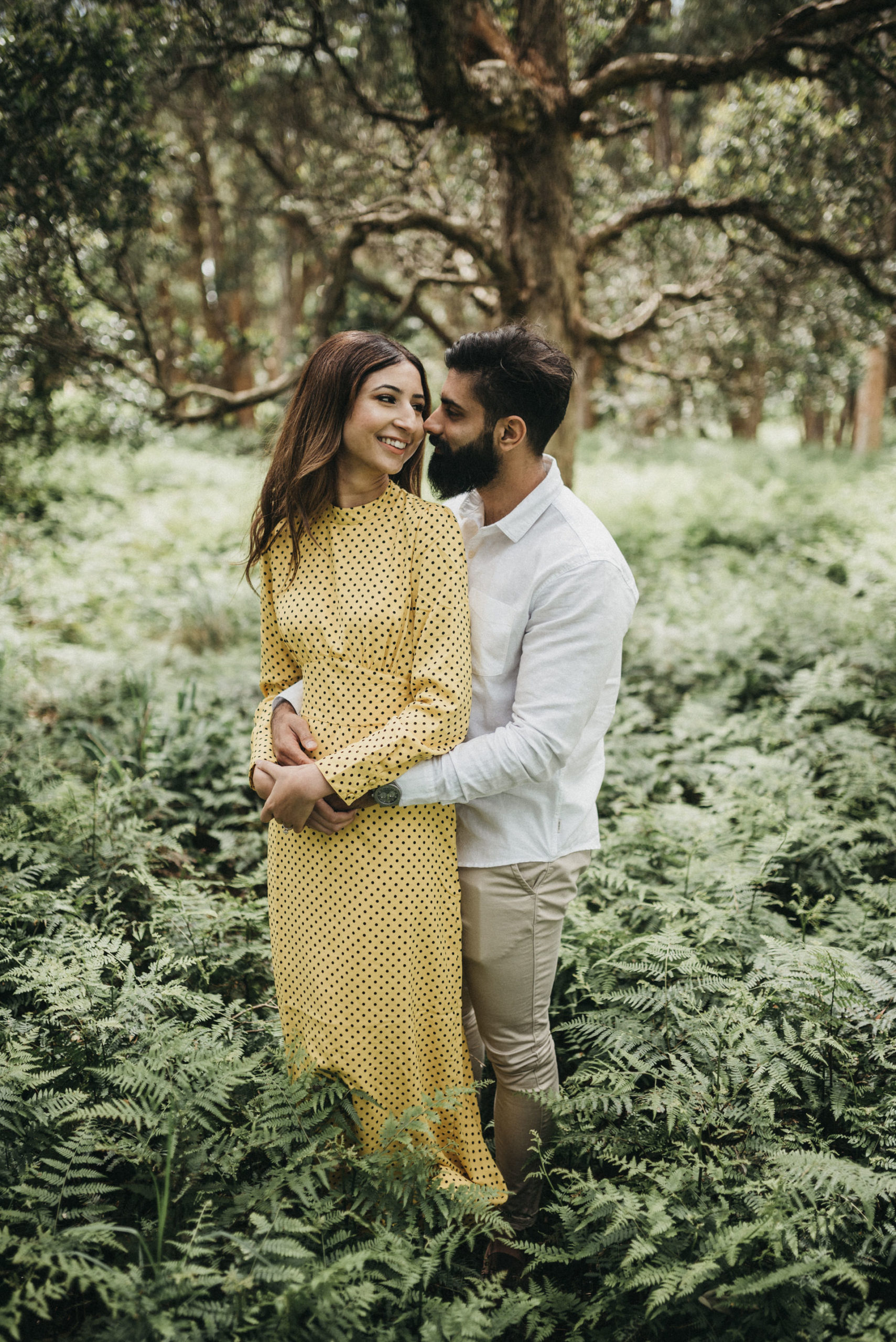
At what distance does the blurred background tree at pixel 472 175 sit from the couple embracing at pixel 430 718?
2.99 metres

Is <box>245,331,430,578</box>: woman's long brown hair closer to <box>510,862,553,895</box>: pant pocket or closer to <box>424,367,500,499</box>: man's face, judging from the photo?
<box>424,367,500,499</box>: man's face

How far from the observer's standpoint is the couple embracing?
7.32 ft

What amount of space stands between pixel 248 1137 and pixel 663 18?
10488 millimetres

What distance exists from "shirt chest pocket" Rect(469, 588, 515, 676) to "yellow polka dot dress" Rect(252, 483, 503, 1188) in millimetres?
136

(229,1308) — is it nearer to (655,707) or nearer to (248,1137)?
(248,1137)

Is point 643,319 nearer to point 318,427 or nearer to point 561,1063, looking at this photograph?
point 318,427

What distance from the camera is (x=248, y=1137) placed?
231 centimetres

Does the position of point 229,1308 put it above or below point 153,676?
below

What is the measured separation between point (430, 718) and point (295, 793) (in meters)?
0.40

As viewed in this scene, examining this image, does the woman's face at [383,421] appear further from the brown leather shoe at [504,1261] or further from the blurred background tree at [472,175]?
the blurred background tree at [472,175]

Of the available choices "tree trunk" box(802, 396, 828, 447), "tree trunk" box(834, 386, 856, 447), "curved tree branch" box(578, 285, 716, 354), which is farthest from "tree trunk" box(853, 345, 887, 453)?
"curved tree branch" box(578, 285, 716, 354)

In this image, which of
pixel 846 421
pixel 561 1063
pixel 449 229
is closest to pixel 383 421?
pixel 561 1063

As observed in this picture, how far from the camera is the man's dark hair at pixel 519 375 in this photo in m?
2.40

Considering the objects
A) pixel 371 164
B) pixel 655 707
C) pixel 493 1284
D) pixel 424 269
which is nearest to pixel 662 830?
pixel 655 707
